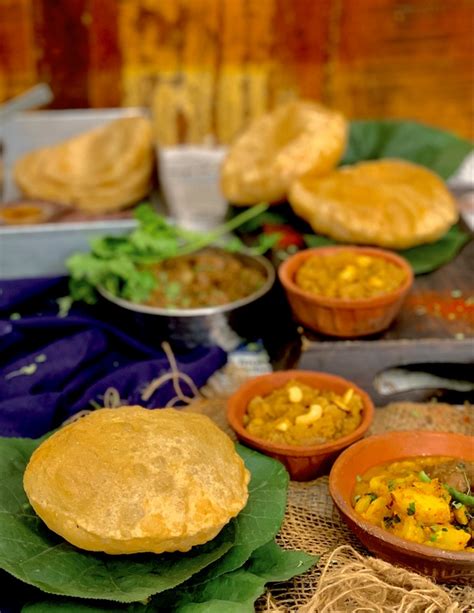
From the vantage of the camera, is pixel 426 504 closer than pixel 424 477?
Yes

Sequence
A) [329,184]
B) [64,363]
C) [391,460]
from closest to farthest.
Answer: [391,460]
[64,363]
[329,184]

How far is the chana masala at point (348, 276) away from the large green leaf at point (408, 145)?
133 cm

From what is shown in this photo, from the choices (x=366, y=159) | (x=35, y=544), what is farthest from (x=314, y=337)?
(x=366, y=159)

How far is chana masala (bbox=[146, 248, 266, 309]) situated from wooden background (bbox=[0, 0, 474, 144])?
2.31 m

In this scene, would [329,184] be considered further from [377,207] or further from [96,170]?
[96,170]

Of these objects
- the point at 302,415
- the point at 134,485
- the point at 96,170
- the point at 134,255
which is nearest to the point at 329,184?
the point at 134,255

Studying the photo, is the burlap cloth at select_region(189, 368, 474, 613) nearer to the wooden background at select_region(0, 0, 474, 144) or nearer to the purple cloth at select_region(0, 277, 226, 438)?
the purple cloth at select_region(0, 277, 226, 438)

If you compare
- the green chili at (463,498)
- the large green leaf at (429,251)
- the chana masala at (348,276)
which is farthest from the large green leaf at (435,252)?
the green chili at (463,498)

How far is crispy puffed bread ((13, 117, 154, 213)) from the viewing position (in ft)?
13.6

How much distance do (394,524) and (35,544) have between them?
30.9 inches

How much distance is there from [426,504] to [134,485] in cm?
64

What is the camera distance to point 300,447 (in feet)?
7.63

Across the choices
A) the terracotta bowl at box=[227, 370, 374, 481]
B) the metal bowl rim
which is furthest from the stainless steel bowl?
the terracotta bowl at box=[227, 370, 374, 481]

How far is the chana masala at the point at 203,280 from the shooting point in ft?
10.5
